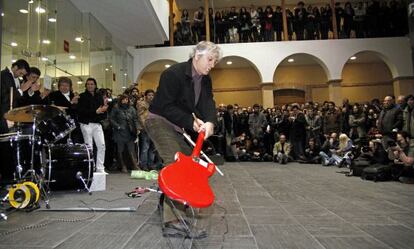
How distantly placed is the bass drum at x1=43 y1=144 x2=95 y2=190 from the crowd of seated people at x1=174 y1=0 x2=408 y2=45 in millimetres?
10497

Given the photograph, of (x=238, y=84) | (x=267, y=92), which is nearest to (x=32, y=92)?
(x=267, y=92)

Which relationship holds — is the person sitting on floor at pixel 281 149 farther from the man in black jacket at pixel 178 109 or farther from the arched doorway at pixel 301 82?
the arched doorway at pixel 301 82

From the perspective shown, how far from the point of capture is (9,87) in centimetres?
355

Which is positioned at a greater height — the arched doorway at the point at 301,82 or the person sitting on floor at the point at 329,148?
the arched doorway at the point at 301,82

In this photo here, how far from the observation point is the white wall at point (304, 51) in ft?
44.4

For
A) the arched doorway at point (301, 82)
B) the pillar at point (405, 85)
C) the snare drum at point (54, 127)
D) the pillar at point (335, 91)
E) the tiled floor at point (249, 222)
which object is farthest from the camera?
the arched doorway at point (301, 82)

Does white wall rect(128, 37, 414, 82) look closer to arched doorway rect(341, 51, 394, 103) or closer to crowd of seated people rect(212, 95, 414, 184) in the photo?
crowd of seated people rect(212, 95, 414, 184)

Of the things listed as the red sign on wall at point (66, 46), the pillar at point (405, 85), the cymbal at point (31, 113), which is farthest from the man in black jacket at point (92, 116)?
the pillar at point (405, 85)

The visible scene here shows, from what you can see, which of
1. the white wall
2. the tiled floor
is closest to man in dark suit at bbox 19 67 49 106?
the tiled floor

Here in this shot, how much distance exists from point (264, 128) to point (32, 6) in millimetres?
7180

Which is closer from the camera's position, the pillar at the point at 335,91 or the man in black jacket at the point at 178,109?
the man in black jacket at the point at 178,109

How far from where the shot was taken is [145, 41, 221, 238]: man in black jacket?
2355mm

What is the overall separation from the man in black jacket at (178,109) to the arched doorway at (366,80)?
16.9 metres

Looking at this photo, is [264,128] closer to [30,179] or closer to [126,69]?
[126,69]
